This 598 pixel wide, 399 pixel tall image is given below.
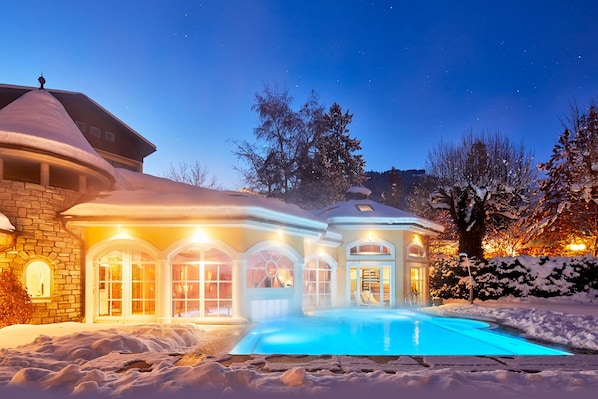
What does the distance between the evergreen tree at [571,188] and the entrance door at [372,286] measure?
8.54 meters

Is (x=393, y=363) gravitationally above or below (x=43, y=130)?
below

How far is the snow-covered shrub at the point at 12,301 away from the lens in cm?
965

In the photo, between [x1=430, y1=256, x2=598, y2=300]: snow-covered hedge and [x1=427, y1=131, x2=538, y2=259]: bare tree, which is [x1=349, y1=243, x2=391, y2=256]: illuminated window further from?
[x1=427, y1=131, x2=538, y2=259]: bare tree

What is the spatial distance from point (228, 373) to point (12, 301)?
7351 millimetres

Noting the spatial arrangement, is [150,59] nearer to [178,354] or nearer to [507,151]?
[507,151]

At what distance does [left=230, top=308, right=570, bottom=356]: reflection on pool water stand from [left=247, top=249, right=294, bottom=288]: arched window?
998mm

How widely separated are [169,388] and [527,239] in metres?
20.4

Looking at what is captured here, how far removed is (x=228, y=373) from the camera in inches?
186

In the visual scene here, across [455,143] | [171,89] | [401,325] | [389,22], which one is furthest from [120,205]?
[171,89]

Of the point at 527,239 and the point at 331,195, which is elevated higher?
the point at 331,195

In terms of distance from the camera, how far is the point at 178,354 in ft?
21.7

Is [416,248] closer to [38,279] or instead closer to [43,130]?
[38,279]

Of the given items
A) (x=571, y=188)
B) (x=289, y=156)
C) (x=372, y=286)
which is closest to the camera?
(x=372, y=286)

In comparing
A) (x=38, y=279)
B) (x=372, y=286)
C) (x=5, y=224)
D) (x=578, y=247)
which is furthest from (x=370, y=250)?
(x=5, y=224)
